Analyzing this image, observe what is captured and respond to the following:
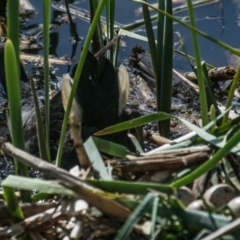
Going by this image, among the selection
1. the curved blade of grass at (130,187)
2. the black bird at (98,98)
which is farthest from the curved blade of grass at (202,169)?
the black bird at (98,98)

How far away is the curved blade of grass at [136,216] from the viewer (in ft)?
4.07

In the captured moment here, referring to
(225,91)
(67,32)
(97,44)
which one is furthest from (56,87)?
(225,91)

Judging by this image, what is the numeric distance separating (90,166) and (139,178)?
11cm

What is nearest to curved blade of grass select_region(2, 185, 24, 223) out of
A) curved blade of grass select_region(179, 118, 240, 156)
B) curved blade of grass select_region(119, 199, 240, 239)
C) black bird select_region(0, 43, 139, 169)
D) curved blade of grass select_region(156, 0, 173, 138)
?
curved blade of grass select_region(119, 199, 240, 239)

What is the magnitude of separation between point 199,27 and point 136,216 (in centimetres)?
257

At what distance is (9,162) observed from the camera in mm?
2844

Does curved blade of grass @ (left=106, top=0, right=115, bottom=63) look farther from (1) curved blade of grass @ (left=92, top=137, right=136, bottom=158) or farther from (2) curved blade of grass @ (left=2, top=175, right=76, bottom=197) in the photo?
(2) curved blade of grass @ (left=2, top=175, right=76, bottom=197)

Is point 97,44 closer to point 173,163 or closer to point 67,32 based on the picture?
point 67,32

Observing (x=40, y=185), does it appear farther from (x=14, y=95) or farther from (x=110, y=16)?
(x=110, y=16)

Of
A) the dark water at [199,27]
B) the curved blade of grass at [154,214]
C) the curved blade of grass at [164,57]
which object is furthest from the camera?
the dark water at [199,27]

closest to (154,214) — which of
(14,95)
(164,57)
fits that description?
(14,95)

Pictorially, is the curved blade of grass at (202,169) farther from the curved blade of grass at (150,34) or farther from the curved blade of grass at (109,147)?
the curved blade of grass at (150,34)

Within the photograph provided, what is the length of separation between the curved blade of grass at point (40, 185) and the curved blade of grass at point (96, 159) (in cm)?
8

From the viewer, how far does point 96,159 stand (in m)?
1.38
